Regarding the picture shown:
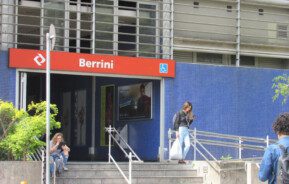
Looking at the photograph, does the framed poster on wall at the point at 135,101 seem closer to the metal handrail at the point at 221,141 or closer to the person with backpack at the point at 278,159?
the metal handrail at the point at 221,141

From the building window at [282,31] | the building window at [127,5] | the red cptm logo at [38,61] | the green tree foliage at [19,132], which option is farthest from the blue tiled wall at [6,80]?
the building window at [282,31]

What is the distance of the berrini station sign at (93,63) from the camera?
1858 cm

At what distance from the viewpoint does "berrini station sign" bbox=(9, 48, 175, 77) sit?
731 inches

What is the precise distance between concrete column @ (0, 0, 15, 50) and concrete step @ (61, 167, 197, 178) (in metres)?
3.88

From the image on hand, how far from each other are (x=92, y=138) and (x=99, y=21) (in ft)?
15.1

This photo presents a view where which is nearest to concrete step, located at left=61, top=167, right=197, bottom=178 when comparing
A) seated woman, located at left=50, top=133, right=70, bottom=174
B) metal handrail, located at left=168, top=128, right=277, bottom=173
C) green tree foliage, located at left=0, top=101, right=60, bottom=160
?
seated woman, located at left=50, top=133, right=70, bottom=174

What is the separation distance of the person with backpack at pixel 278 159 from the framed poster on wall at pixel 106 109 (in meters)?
14.7

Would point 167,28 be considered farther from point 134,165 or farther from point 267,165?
point 267,165

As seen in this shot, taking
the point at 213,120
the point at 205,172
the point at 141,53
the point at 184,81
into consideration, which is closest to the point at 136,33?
the point at 141,53

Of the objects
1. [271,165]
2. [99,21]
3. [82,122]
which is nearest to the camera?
[271,165]

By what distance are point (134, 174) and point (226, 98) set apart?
484 cm

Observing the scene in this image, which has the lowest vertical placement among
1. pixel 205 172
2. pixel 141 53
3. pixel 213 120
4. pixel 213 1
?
pixel 205 172

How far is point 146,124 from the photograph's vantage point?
21.2m

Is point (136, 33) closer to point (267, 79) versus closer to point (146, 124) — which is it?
point (146, 124)
